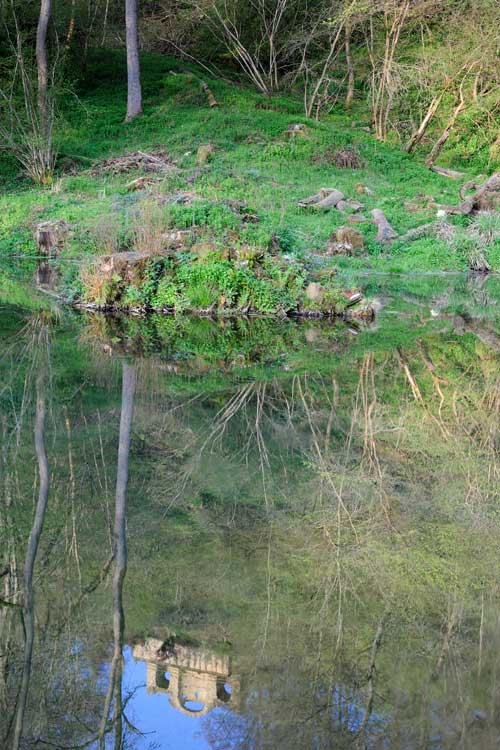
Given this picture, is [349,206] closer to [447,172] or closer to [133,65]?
[447,172]

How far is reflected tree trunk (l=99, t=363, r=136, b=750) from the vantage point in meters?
3.43

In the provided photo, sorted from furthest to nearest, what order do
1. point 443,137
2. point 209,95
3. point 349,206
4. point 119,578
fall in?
point 209,95
point 443,137
point 349,206
point 119,578

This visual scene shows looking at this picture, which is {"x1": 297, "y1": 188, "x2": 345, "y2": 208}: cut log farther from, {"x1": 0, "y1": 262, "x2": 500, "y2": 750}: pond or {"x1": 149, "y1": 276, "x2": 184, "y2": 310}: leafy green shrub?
{"x1": 0, "y1": 262, "x2": 500, "y2": 750}: pond

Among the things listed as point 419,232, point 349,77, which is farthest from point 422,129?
point 419,232

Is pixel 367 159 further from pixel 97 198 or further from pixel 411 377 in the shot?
pixel 411 377

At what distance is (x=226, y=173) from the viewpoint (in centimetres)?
2288

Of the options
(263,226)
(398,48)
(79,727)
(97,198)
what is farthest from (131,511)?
(398,48)

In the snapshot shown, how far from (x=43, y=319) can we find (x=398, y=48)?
2079 cm

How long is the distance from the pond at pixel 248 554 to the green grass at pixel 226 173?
6.93 m

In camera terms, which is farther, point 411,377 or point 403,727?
point 411,377

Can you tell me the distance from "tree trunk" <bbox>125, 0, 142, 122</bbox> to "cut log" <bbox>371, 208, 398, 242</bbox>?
39.0 ft

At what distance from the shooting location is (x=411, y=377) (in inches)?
363

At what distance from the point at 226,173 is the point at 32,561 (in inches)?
757

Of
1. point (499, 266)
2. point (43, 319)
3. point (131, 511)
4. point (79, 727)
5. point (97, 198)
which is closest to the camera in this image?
point (79, 727)
